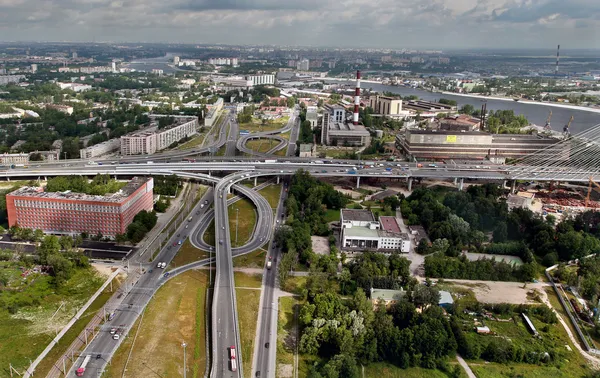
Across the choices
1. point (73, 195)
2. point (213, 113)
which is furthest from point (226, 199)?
point (213, 113)

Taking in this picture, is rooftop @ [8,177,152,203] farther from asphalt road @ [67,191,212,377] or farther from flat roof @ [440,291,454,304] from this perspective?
flat roof @ [440,291,454,304]

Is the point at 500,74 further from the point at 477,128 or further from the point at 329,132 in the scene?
the point at 329,132

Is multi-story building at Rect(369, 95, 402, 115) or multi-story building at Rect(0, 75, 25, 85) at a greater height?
multi-story building at Rect(0, 75, 25, 85)

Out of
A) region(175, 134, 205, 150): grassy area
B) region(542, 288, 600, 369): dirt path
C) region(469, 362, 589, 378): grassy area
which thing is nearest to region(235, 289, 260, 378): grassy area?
region(469, 362, 589, 378): grassy area

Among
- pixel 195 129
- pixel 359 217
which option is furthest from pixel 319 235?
pixel 195 129

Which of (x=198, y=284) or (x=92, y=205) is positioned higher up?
(x=92, y=205)

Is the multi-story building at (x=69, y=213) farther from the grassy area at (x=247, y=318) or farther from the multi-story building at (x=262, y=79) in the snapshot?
the multi-story building at (x=262, y=79)
